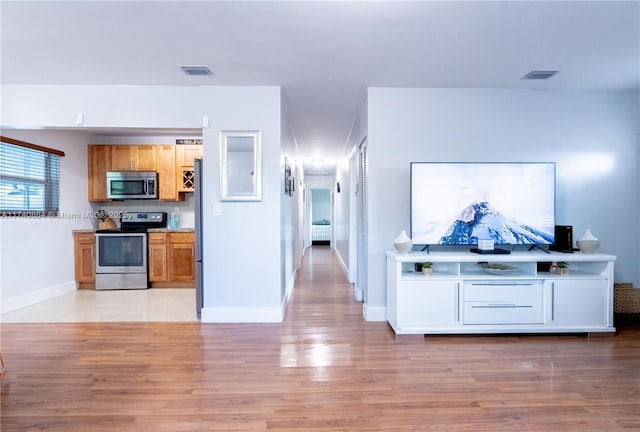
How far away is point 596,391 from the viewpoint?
2154mm

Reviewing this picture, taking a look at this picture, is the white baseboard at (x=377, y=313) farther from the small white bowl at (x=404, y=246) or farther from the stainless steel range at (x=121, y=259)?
the stainless steel range at (x=121, y=259)

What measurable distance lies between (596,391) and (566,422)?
0.52 m

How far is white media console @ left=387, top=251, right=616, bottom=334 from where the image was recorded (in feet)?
10.0

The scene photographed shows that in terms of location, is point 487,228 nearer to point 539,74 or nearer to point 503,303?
point 503,303

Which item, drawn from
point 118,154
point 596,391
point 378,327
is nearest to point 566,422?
point 596,391

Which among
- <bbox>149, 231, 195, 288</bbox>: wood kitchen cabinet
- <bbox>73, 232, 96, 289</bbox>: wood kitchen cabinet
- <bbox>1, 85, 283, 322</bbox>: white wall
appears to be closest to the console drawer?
<bbox>1, 85, 283, 322</bbox>: white wall

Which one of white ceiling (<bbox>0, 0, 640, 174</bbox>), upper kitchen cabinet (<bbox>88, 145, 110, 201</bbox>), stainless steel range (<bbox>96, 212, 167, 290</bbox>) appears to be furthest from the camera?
upper kitchen cabinet (<bbox>88, 145, 110, 201</bbox>)

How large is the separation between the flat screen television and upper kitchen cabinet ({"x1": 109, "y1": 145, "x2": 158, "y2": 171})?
3.97 meters

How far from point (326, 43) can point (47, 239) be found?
434 centimetres

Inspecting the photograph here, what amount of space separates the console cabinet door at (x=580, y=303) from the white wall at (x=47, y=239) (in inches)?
223

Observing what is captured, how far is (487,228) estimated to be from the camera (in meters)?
3.33

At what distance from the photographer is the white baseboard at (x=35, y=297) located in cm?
388

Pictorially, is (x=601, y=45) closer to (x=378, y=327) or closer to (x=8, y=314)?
(x=378, y=327)

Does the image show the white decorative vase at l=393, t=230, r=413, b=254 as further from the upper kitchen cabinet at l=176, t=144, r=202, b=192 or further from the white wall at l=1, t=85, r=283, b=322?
the upper kitchen cabinet at l=176, t=144, r=202, b=192
